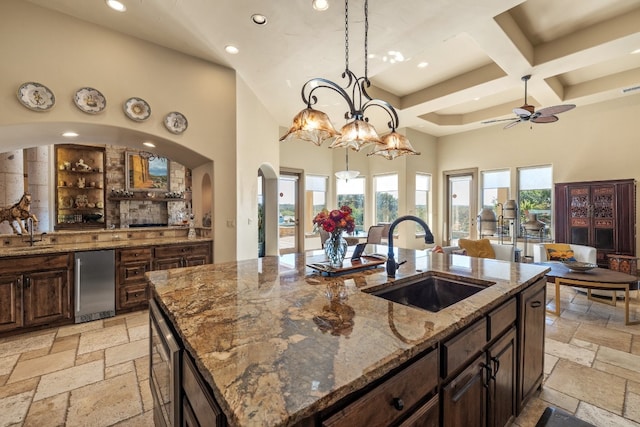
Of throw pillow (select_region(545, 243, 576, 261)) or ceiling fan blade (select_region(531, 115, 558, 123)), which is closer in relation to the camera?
ceiling fan blade (select_region(531, 115, 558, 123))

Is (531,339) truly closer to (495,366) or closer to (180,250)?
(495,366)

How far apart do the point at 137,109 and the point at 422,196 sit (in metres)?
6.55

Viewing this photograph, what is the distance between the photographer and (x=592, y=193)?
5.11 meters

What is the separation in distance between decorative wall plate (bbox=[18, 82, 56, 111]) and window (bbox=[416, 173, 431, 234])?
7.03 m

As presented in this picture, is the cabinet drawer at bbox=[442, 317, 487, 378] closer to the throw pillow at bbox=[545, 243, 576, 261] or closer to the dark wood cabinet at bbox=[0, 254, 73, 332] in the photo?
the dark wood cabinet at bbox=[0, 254, 73, 332]

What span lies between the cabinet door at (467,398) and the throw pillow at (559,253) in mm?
4579

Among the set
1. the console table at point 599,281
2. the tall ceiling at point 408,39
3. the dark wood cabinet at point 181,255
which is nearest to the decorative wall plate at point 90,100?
the tall ceiling at point 408,39

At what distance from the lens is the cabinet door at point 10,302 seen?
299 cm

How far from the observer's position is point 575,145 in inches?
227

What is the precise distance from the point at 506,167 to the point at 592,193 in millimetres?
1816

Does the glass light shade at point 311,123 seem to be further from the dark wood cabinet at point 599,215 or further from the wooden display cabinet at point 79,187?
the wooden display cabinet at point 79,187

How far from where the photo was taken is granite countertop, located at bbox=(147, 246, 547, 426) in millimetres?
699

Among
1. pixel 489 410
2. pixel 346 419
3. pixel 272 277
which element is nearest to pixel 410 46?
pixel 272 277

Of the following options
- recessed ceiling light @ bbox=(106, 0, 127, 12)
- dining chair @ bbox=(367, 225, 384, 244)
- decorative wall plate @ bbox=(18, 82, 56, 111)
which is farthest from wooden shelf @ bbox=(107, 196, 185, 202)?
dining chair @ bbox=(367, 225, 384, 244)
